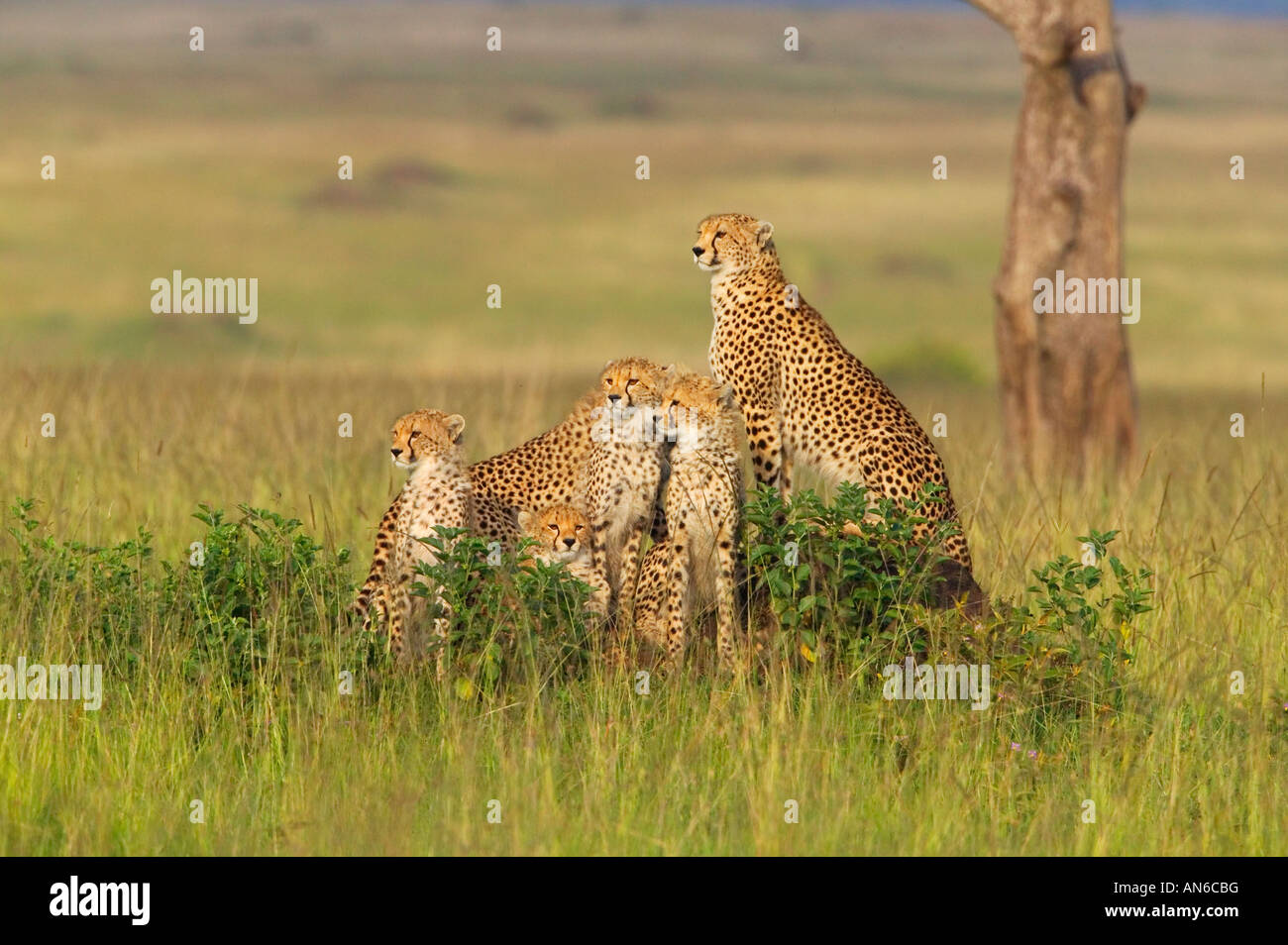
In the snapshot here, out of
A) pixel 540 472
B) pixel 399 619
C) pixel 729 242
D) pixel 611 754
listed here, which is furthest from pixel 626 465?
pixel 729 242

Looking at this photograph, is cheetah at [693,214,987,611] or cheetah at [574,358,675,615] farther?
cheetah at [693,214,987,611]

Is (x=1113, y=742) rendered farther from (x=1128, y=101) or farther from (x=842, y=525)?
(x=1128, y=101)

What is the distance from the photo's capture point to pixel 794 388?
6.70 m

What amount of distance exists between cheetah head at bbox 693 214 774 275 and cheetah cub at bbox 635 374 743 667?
1.26m

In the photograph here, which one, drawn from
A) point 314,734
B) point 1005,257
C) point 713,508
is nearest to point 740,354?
point 713,508

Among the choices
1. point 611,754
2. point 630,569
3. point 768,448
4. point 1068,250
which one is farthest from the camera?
point 1068,250

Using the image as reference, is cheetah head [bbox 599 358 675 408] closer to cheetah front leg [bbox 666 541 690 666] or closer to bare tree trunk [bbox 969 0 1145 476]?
cheetah front leg [bbox 666 541 690 666]

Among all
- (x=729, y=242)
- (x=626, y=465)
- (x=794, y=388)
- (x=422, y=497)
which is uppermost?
(x=729, y=242)

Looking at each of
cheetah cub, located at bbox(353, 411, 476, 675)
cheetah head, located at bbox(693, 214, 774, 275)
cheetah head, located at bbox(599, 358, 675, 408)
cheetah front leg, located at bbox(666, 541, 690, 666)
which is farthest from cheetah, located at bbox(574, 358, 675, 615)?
cheetah head, located at bbox(693, 214, 774, 275)

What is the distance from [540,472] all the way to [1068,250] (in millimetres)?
5862

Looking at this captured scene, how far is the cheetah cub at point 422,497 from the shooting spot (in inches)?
222

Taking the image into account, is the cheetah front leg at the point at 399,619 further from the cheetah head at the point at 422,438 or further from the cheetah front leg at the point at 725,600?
the cheetah front leg at the point at 725,600

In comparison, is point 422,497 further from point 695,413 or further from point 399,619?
point 695,413

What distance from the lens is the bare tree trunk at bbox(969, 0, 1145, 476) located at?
10789 millimetres
